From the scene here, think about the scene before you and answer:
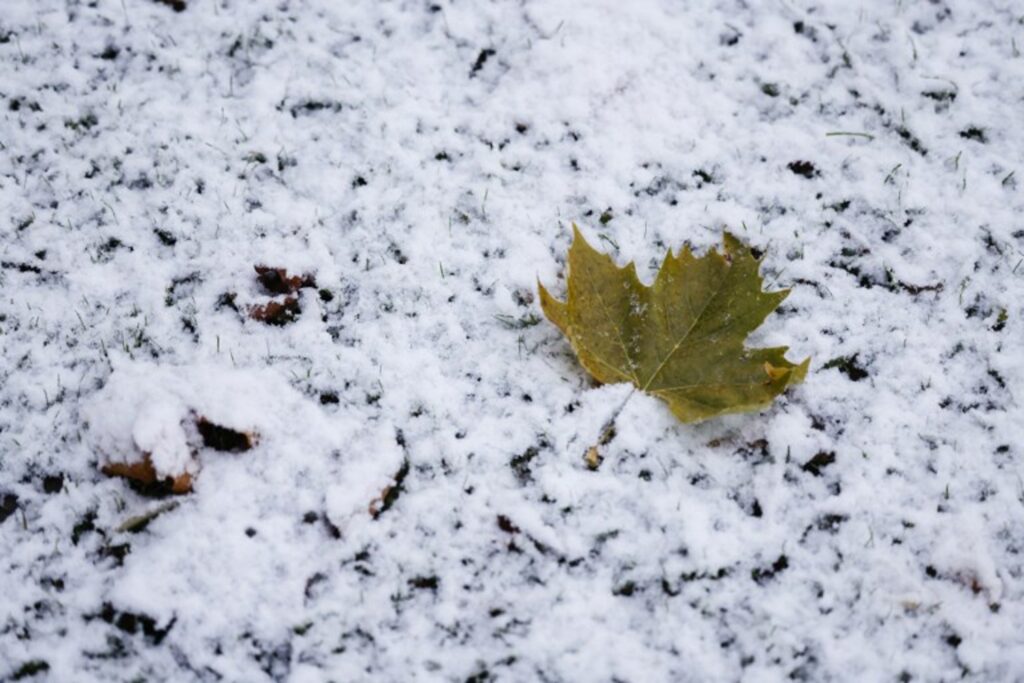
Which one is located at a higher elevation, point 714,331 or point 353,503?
point 714,331

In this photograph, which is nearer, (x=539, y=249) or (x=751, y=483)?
(x=751, y=483)

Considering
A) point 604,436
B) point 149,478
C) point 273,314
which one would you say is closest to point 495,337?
point 604,436

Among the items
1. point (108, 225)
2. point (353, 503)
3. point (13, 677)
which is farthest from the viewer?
point (108, 225)

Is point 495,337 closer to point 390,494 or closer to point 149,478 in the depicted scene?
point 390,494

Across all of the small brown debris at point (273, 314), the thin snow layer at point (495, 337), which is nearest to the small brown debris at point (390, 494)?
the thin snow layer at point (495, 337)

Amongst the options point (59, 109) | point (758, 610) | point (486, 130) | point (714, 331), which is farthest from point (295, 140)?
point (758, 610)

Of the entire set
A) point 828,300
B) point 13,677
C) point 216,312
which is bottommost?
point 13,677

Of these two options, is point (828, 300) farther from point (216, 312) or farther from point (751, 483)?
point (216, 312)

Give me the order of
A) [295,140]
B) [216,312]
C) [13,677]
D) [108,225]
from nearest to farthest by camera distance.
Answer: [13,677], [216,312], [108,225], [295,140]
